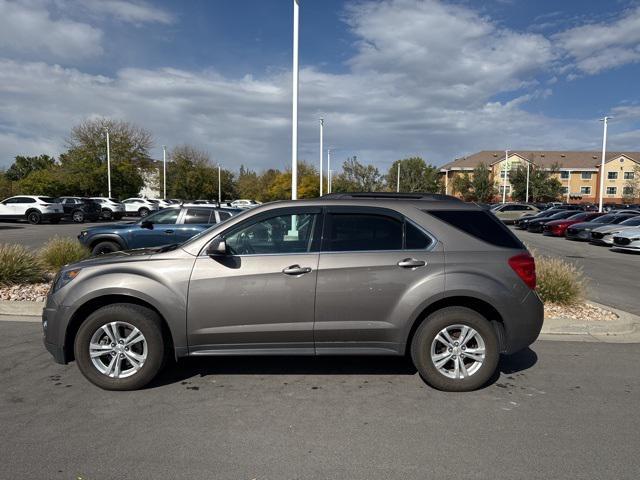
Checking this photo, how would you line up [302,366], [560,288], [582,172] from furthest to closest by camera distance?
[582,172] → [560,288] → [302,366]

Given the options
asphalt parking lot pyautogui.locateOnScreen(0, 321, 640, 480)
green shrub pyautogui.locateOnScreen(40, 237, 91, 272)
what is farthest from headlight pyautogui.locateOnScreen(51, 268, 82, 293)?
green shrub pyautogui.locateOnScreen(40, 237, 91, 272)

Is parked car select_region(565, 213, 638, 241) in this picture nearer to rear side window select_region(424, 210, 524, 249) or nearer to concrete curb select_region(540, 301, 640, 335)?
concrete curb select_region(540, 301, 640, 335)

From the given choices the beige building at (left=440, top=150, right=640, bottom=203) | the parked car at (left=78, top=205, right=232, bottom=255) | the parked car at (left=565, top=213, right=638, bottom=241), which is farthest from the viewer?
the beige building at (left=440, top=150, right=640, bottom=203)

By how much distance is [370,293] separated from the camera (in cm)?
428

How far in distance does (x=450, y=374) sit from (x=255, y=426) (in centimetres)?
185

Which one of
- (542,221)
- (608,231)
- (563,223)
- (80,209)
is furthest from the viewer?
(80,209)

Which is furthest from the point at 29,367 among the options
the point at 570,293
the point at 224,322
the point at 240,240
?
the point at 570,293

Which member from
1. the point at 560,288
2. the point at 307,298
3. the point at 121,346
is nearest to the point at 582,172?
the point at 560,288

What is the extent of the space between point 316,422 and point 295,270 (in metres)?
1.27

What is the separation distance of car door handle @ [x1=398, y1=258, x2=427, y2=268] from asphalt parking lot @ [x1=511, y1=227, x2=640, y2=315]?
18.4ft

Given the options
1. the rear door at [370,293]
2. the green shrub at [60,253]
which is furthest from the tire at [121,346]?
the green shrub at [60,253]

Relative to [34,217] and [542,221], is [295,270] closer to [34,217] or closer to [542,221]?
[542,221]

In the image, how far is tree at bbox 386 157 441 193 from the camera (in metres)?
79.5

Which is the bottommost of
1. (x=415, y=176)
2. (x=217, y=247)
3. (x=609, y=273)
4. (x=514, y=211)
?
(x=609, y=273)
